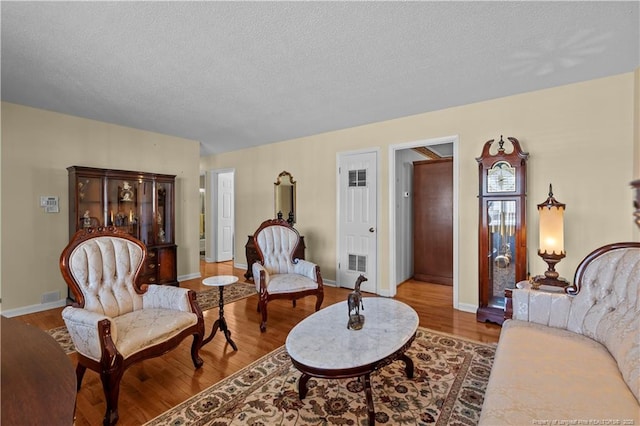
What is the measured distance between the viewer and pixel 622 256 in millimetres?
1876

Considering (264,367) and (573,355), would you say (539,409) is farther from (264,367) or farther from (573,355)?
(264,367)

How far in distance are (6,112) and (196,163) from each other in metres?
2.46

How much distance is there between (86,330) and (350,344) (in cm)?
165

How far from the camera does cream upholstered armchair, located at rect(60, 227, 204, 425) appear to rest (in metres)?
1.82

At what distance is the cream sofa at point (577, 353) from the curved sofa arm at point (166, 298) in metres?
2.11

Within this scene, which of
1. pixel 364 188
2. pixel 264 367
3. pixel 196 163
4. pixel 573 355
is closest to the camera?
pixel 573 355

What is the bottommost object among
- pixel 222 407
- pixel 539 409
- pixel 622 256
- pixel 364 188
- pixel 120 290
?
pixel 222 407

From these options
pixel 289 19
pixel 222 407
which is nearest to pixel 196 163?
pixel 289 19

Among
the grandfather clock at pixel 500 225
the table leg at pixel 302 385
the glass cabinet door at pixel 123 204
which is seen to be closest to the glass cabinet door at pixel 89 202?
the glass cabinet door at pixel 123 204

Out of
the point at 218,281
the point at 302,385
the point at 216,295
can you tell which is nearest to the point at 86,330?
the point at 218,281

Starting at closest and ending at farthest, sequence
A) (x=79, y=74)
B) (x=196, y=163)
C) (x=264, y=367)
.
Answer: (x=264, y=367) < (x=79, y=74) < (x=196, y=163)

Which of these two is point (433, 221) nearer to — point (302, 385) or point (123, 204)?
point (302, 385)

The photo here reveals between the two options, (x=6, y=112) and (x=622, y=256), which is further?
(x=6, y=112)

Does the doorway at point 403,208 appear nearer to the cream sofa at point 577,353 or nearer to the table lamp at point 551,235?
the table lamp at point 551,235
